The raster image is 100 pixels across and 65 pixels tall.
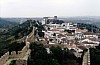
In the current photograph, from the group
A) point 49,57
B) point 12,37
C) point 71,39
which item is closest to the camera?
point 49,57

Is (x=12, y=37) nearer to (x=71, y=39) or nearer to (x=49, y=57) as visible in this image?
(x=71, y=39)

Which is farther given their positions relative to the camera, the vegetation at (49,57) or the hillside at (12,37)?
the hillside at (12,37)

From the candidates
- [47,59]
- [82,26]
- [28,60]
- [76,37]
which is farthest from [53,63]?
[82,26]

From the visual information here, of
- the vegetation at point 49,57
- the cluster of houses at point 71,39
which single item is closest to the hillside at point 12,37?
the cluster of houses at point 71,39

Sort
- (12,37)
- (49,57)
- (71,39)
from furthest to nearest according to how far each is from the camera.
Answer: (71,39) → (12,37) → (49,57)

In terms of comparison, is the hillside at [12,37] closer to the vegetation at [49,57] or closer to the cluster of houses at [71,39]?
the cluster of houses at [71,39]

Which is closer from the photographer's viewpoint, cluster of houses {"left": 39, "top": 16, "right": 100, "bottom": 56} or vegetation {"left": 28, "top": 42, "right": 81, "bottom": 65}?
vegetation {"left": 28, "top": 42, "right": 81, "bottom": 65}

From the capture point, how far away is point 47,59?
1869 cm

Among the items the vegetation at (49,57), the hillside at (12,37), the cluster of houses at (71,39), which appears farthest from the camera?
the cluster of houses at (71,39)

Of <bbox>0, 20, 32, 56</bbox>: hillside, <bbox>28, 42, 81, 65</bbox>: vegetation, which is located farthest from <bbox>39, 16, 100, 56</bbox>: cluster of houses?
<bbox>28, 42, 81, 65</bbox>: vegetation

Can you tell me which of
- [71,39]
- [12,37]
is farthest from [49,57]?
[71,39]

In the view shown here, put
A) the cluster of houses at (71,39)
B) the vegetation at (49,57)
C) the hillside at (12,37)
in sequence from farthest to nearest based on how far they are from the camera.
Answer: the cluster of houses at (71,39) → the hillside at (12,37) → the vegetation at (49,57)

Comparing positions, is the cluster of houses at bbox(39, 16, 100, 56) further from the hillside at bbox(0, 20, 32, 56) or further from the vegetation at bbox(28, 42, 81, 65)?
the vegetation at bbox(28, 42, 81, 65)

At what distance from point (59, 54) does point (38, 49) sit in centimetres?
146
